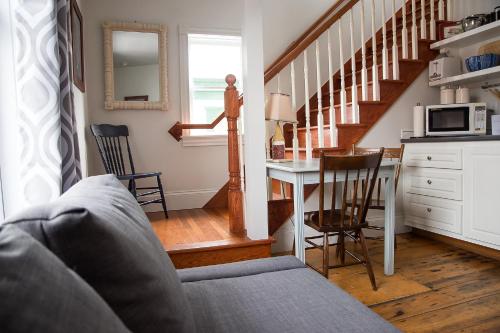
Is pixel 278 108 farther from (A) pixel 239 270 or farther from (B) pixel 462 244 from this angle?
(B) pixel 462 244

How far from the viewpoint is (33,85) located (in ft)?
4.83

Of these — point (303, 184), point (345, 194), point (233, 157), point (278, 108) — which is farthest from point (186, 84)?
point (345, 194)

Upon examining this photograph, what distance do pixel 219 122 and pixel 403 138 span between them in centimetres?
190

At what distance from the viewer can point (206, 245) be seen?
2.25m

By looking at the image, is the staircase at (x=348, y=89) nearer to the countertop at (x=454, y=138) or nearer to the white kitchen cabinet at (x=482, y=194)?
the countertop at (x=454, y=138)

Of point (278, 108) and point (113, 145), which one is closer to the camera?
point (278, 108)

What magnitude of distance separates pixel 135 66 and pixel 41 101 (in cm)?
225

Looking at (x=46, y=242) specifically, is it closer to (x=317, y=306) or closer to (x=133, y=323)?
(x=133, y=323)

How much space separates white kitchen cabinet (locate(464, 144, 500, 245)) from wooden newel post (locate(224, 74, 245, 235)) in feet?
6.03

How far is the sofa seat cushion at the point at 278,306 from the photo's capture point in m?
0.89

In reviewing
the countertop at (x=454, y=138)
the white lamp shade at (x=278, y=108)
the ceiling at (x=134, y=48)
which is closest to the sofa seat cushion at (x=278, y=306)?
the white lamp shade at (x=278, y=108)

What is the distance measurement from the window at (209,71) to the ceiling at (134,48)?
1.31 ft

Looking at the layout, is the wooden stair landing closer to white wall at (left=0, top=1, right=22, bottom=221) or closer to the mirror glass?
white wall at (left=0, top=1, right=22, bottom=221)

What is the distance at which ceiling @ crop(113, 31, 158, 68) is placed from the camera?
3.53 meters
